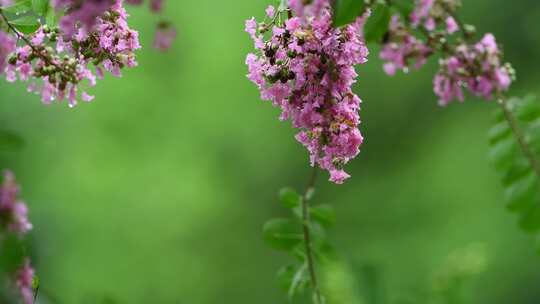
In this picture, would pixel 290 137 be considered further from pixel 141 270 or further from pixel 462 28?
pixel 462 28

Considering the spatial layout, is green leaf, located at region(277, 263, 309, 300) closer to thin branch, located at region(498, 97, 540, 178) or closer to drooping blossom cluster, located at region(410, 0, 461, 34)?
thin branch, located at region(498, 97, 540, 178)

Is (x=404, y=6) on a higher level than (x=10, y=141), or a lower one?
higher

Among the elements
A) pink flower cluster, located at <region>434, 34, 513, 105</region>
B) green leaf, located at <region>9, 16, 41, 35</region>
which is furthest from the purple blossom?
pink flower cluster, located at <region>434, 34, 513, 105</region>

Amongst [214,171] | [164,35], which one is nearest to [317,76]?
[164,35]

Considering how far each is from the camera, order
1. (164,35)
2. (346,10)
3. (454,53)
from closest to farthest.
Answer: (346,10)
(454,53)
(164,35)

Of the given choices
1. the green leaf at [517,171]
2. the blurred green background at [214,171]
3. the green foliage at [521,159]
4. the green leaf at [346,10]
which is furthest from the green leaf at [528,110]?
the blurred green background at [214,171]

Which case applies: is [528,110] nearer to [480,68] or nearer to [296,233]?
[480,68]
